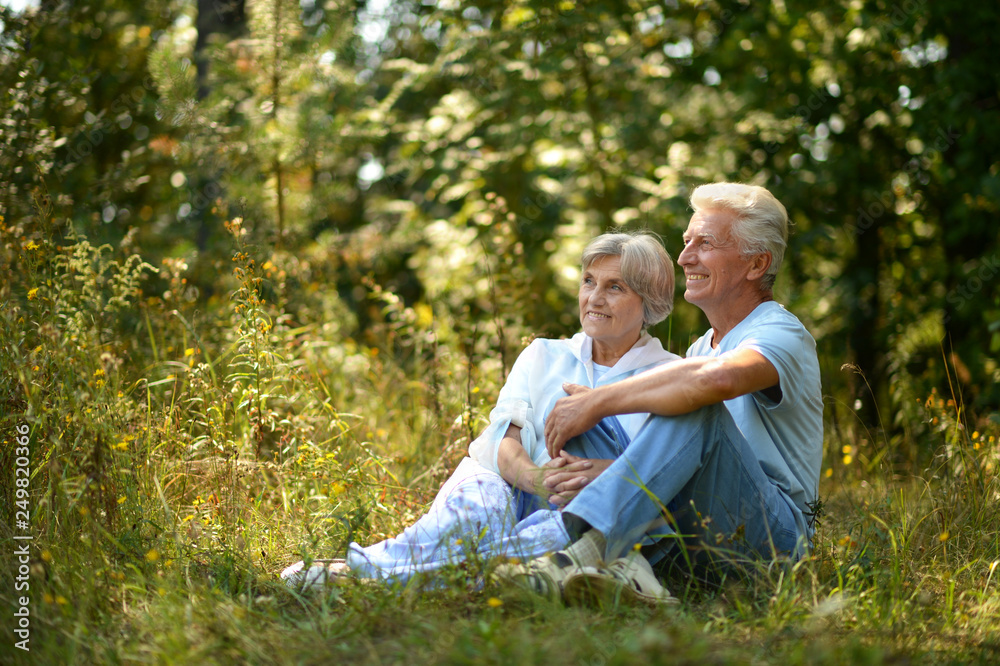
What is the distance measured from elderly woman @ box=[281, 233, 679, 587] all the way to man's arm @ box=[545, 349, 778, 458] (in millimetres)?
127

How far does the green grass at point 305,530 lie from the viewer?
6.11ft

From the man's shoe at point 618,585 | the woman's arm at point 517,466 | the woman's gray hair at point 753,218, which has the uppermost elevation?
the woman's gray hair at point 753,218

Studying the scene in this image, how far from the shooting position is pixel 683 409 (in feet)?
7.30

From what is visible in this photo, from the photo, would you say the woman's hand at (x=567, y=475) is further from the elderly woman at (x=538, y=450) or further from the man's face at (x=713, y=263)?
the man's face at (x=713, y=263)

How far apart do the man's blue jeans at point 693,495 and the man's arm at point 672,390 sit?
6cm

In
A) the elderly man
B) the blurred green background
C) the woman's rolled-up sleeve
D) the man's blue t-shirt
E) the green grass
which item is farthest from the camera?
the blurred green background

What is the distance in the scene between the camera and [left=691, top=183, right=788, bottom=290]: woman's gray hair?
8.80ft

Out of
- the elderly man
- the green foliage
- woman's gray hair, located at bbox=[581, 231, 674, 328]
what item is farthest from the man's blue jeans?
woman's gray hair, located at bbox=[581, 231, 674, 328]

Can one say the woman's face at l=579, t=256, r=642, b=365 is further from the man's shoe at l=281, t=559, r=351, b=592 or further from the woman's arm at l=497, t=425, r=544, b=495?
the man's shoe at l=281, t=559, r=351, b=592

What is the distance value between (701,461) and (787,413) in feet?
1.30

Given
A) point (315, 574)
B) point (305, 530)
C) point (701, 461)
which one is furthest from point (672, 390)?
point (305, 530)

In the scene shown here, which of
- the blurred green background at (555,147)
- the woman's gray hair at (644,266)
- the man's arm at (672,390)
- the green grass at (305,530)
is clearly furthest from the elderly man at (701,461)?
the blurred green background at (555,147)

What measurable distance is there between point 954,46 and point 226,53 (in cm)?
427

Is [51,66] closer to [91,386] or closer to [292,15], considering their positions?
[292,15]
